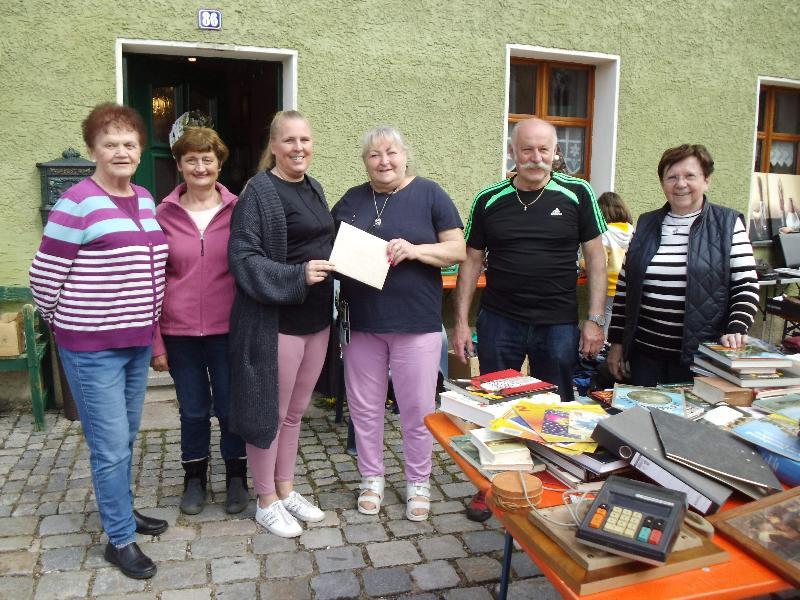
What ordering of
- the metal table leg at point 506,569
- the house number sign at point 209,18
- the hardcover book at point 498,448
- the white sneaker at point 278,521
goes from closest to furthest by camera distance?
the hardcover book at point 498,448
the metal table leg at point 506,569
the white sneaker at point 278,521
the house number sign at point 209,18

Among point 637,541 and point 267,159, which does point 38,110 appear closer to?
point 267,159

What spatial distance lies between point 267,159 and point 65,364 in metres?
1.22

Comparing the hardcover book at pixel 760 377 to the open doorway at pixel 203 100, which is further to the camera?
the open doorway at pixel 203 100

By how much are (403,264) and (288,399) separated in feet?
2.69

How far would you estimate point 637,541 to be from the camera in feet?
4.67

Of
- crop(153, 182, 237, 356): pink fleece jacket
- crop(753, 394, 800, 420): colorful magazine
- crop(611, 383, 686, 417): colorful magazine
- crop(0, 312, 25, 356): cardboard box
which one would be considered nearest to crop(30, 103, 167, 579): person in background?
crop(153, 182, 237, 356): pink fleece jacket

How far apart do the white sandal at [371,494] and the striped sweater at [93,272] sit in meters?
1.37

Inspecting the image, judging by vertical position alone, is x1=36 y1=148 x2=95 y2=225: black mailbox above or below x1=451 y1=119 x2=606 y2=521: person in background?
above

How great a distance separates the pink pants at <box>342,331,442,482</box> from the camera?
3.27m

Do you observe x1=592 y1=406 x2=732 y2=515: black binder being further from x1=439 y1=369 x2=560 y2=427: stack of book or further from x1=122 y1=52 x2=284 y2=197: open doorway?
x1=122 y1=52 x2=284 y2=197: open doorway

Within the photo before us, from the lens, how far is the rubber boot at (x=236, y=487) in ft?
11.3

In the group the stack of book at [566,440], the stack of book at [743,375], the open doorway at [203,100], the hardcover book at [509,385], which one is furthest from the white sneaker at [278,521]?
the open doorway at [203,100]

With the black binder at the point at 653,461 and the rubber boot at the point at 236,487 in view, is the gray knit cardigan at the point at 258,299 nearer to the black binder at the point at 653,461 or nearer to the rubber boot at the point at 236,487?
the rubber boot at the point at 236,487

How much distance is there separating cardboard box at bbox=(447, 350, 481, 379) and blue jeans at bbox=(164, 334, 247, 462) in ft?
7.42
